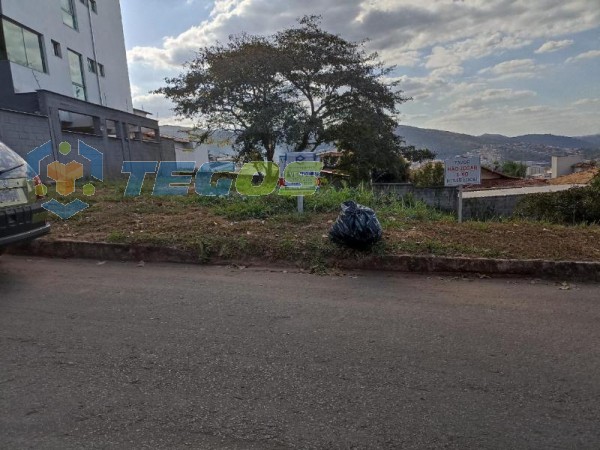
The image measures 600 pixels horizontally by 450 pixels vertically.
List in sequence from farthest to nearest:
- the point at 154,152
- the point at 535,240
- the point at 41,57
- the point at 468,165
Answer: the point at 154,152
the point at 41,57
the point at 468,165
the point at 535,240

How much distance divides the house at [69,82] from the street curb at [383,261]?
8.33 metres

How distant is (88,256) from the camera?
5.32 metres

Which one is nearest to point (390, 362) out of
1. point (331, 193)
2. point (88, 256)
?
point (88, 256)

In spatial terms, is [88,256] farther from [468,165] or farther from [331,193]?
[468,165]

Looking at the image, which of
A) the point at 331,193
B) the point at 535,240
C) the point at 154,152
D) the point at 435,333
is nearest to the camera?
the point at 435,333

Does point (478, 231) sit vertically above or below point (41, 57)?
below

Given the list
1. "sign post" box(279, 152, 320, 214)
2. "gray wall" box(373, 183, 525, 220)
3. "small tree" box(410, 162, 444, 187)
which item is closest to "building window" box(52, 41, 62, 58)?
"gray wall" box(373, 183, 525, 220)

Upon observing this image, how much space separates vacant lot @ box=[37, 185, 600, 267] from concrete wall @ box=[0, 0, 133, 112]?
12.6 metres

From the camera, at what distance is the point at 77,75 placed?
20.3 metres

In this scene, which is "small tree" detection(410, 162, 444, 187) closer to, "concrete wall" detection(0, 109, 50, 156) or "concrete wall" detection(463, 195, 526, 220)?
"concrete wall" detection(463, 195, 526, 220)

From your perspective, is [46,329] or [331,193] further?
[331,193]

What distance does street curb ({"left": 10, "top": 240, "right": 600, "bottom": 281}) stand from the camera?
14.5ft

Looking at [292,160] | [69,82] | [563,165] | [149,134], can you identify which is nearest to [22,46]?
→ [69,82]

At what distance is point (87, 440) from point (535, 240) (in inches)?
216
